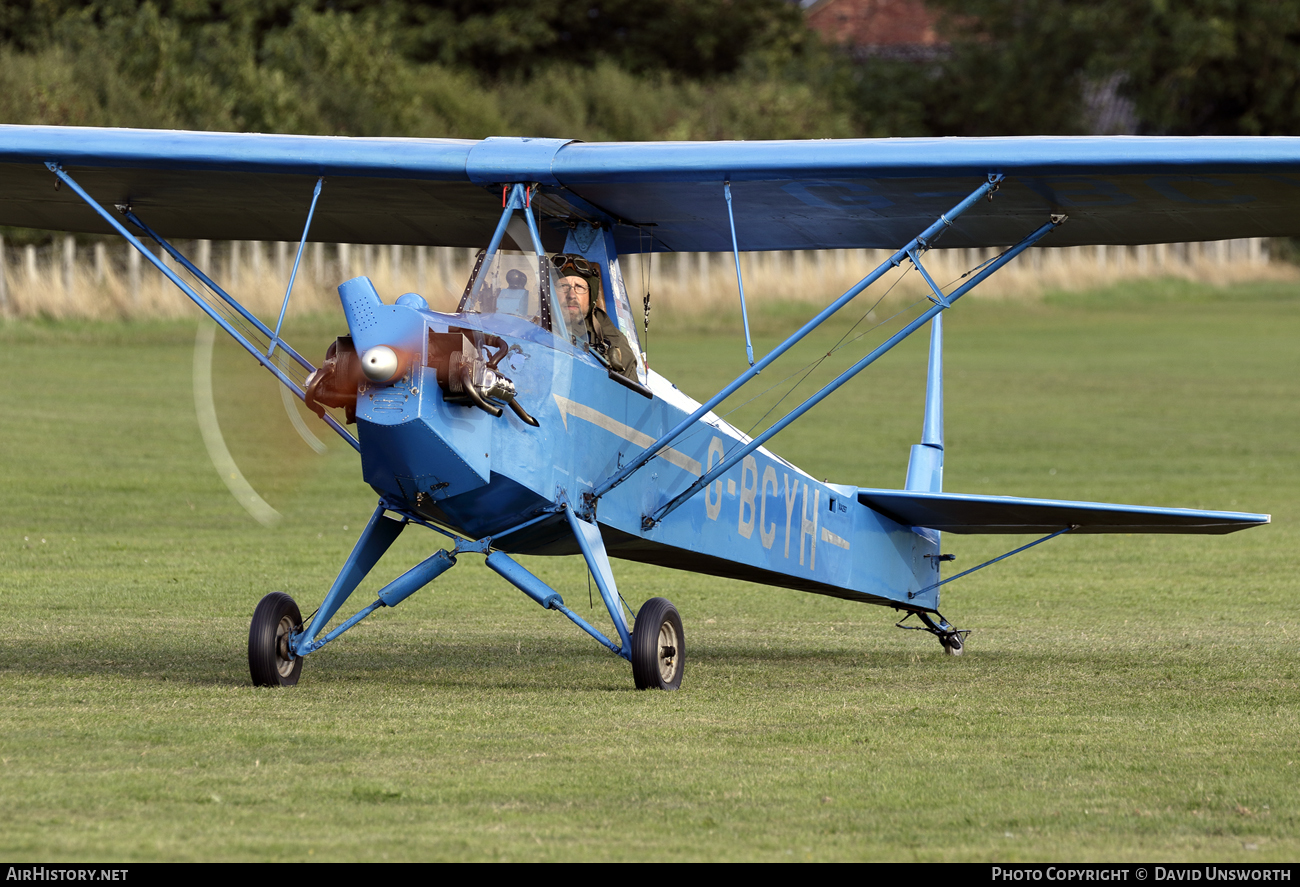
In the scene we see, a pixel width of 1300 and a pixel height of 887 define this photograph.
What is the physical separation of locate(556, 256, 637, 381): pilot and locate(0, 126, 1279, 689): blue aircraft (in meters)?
0.02

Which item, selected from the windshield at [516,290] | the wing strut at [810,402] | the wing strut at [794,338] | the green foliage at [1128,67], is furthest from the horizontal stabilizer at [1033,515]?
the green foliage at [1128,67]

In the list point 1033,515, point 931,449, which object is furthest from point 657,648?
point 931,449

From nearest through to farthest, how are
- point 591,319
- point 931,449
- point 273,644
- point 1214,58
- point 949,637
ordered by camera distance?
1. point 273,644
2. point 591,319
3. point 949,637
4. point 931,449
5. point 1214,58

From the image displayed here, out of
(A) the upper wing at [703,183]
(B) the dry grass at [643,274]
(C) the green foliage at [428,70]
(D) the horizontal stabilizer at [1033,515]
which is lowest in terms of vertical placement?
(D) the horizontal stabilizer at [1033,515]

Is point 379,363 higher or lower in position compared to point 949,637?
higher

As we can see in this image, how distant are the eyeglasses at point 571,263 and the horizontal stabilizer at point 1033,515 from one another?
2971 millimetres

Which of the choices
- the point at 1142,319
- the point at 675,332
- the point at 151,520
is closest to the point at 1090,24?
the point at 1142,319

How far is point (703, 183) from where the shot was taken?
10.2 m

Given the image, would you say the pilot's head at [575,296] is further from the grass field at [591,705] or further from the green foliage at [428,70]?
the green foliage at [428,70]

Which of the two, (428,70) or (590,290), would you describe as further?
(428,70)

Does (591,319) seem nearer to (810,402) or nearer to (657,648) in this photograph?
(810,402)

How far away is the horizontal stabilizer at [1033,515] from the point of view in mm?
10773

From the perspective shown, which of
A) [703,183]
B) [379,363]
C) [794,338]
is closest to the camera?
[379,363]

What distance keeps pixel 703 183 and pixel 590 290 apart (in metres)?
0.91
